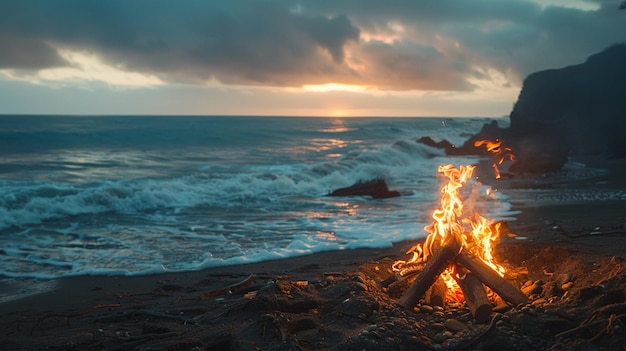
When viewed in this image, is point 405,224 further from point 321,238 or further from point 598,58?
point 598,58

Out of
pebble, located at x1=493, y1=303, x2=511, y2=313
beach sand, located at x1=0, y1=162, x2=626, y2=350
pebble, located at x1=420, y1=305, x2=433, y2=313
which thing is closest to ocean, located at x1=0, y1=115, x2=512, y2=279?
beach sand, located at x1=0, y1=162, x2=626, y2=350

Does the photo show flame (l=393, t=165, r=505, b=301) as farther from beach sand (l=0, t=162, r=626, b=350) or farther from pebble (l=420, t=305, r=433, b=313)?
pebble (l=420, t=305, r=433, b=313)

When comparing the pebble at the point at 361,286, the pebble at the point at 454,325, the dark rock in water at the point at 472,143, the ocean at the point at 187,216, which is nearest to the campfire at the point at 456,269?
the pebble at the point at 454,325

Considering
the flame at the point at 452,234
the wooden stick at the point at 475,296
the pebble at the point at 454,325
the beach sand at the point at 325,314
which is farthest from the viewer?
the flame at the point at 452,234

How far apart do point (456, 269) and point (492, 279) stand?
490 mm

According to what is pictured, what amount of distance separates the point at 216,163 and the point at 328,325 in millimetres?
31541

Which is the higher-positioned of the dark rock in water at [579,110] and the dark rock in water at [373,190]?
the dark rock in water at [579,110]

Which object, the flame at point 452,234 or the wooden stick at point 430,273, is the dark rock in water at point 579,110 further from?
the wooden stick at point 430,273

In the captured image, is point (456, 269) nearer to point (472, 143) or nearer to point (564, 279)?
point (564, 279)

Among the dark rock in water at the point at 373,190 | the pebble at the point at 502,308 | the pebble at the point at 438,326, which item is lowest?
the dark rock in water at the point at 373,190

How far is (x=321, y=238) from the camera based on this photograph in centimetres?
1202

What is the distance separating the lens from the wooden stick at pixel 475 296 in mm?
5438

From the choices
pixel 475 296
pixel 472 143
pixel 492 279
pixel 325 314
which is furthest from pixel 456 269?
pixel 472 143

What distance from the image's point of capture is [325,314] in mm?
5680
